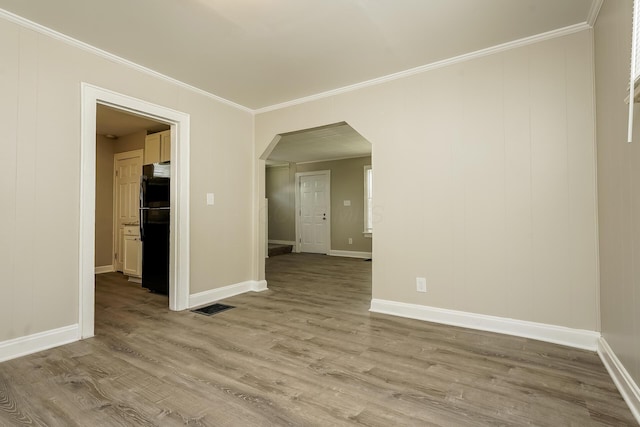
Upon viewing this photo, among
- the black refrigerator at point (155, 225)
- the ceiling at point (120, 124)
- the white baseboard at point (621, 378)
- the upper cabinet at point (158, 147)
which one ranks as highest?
the ceiling at point (120, 124)

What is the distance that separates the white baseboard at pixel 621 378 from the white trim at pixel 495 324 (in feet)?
0.44

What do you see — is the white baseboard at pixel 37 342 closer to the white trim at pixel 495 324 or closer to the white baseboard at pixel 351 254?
the white trim at pixel 495 324

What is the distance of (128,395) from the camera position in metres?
1.80

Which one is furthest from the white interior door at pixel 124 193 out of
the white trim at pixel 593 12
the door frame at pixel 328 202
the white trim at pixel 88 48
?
the white trim at pixel 593 12

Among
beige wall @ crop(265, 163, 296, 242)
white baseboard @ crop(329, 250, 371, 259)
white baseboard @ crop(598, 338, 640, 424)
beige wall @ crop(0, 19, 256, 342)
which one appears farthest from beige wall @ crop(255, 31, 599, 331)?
beige wall @ crop(265, 163, 296, 242)

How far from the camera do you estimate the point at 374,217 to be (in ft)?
11.2

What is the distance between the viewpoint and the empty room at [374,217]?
70.0 inches

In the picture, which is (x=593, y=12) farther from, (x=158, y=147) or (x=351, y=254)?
(x=351, y=254)

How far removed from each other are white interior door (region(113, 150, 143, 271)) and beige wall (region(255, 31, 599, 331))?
13.2ft

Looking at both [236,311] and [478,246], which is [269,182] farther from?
[478,246]

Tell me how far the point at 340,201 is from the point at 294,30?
18.9ft

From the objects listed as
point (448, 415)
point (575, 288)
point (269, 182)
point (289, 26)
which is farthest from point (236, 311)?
point (269, 182)

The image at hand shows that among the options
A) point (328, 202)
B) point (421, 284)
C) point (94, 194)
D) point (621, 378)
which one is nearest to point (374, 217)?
point (421, 284)

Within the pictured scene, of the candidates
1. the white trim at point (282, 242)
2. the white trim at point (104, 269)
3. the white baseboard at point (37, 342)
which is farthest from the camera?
the white trim at point (282, 242)
